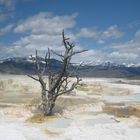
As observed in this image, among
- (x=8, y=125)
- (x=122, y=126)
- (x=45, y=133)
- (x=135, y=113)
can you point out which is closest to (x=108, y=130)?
(x=122, y=126)

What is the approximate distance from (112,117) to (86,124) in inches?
133

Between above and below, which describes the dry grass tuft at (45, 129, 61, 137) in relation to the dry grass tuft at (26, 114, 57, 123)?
below

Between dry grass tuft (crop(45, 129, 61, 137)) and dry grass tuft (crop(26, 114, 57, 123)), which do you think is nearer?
dry grass tuft (crop(45, 129, 61, 137))

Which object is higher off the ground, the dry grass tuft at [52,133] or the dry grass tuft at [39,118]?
the dry grass tuft at [39,118]

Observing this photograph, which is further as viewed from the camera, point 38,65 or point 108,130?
point 38,65

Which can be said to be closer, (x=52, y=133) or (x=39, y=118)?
(x=52, y=133)

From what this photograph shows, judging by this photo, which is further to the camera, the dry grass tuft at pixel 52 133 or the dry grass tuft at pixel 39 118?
the dry grass tuft at pixel 39 118

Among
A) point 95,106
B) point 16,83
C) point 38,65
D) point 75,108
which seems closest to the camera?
point 38,65

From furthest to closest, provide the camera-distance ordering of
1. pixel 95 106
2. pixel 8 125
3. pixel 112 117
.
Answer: pixel 95 106
pixel 112 117
pixel 8 125

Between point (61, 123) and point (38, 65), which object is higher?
point (38, 65)

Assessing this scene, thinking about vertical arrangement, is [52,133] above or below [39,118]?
below

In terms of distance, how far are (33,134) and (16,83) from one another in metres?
47.4

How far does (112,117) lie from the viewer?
85.7 feet

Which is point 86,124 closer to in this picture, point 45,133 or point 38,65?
point 45,133
